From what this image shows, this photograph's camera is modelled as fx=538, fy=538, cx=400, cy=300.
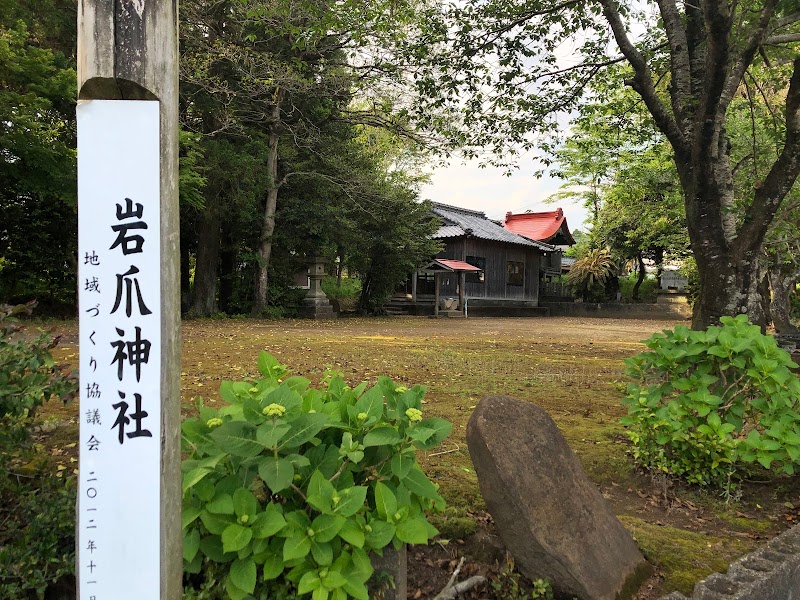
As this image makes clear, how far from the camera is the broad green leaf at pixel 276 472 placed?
1450 mm

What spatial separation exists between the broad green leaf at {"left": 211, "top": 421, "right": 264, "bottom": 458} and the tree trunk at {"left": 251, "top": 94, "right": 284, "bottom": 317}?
1487cm

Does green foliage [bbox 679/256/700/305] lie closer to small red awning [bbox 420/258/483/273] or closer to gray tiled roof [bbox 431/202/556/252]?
gray tiled roof [bbox 431/202/556/252]

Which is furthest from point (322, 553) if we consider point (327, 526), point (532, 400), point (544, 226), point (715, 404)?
point (544, 226)

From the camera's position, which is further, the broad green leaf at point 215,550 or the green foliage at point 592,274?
the green foliage at point 592,274

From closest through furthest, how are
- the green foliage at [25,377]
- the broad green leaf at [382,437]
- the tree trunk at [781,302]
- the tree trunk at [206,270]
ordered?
the broad green leaf at [382,437]
the green foliage at [25,377]
the tree trunk at [781,302]
the tree trunk at [206,270]

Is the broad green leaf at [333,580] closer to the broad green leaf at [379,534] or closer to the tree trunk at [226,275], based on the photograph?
the broad green leaf at [379,534]

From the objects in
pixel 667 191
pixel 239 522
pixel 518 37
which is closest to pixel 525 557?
pixel 239 522

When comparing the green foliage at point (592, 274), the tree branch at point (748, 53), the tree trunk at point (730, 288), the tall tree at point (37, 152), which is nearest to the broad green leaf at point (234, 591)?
the tree trunk at point (730, 288)

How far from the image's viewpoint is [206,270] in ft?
53.6

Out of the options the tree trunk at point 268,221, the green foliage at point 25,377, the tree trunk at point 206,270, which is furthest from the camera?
the tree trunk at point 206,270

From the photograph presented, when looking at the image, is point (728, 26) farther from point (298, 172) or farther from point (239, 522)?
point (298, 172)

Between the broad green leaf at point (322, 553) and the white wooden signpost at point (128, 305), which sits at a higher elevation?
the white wooden signpost at point (128, 305)

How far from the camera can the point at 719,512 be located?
2916 millimetres

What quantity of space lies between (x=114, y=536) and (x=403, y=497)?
0.81 m
